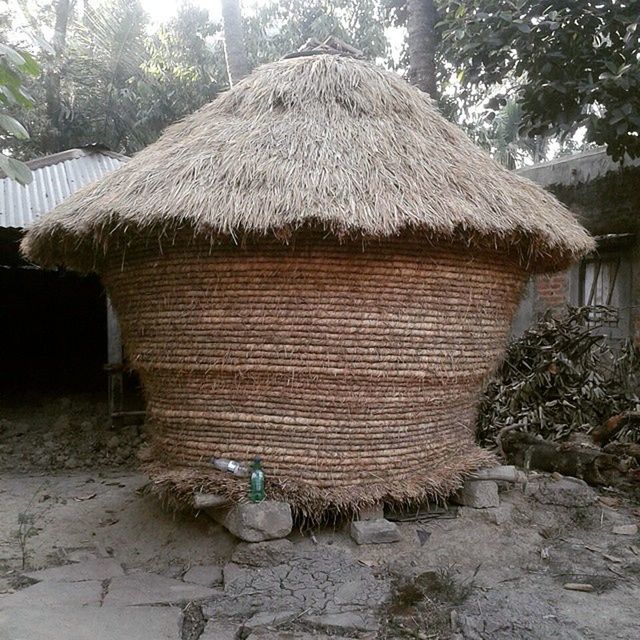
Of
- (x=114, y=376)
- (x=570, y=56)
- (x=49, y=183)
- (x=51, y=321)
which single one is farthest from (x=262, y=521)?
(x=51, y=321)

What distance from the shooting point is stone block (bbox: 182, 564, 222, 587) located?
3.10m

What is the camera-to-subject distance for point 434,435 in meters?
3.63

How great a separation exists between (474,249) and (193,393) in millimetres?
1584

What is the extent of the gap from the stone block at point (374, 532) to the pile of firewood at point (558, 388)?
211cm

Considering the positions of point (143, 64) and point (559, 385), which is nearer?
point (559, 385)

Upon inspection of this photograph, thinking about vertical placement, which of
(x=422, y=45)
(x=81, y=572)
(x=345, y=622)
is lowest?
(x=81, y=572)

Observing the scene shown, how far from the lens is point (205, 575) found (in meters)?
3.18

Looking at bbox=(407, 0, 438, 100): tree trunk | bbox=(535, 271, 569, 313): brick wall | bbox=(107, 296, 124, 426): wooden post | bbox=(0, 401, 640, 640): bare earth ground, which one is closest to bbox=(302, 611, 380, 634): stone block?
bbox=(0, 401, 640, 640): bare earth ground

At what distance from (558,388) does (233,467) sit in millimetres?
3457

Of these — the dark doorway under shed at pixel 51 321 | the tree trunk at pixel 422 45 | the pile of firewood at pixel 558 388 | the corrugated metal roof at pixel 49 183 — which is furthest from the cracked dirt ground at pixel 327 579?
the tree trunk at pixel 422 45

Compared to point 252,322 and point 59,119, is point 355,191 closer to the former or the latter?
point 252,322

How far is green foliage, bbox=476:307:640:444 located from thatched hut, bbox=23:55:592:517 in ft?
6.95

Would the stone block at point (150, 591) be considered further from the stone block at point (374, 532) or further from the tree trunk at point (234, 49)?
the tree trunk at point (234, 49)

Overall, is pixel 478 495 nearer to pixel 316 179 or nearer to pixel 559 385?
pixel 316 179
